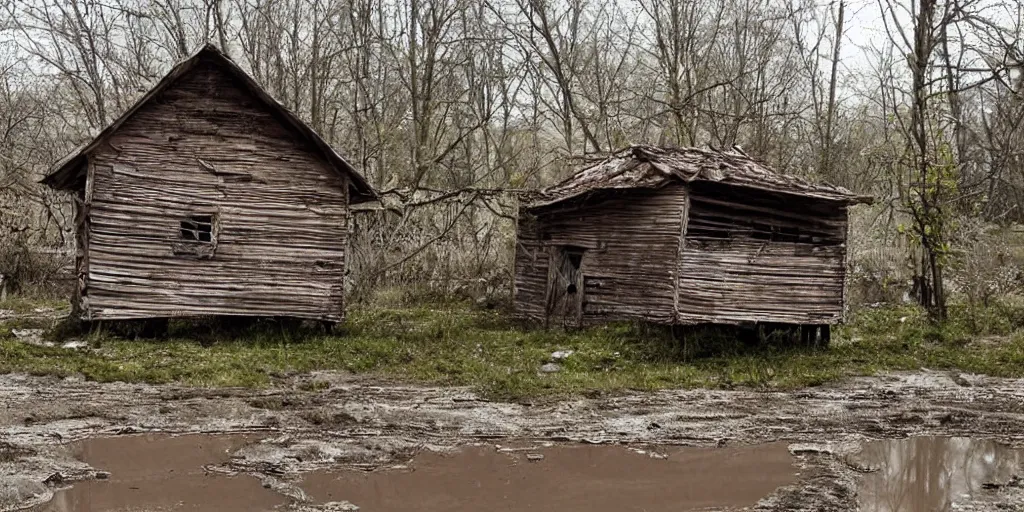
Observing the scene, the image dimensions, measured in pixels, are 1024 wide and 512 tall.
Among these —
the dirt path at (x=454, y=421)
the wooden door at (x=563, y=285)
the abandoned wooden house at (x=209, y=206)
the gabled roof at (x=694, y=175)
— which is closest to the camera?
the dirt path at (x=454, y=421)

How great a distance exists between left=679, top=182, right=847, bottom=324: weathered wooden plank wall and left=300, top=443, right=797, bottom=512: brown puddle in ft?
18.5

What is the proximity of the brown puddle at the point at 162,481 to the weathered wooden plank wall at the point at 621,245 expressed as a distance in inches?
304

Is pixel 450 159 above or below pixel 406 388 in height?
above

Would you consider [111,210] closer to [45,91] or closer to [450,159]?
[450,159]

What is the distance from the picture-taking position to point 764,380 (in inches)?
486

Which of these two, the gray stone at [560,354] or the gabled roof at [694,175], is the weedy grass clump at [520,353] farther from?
the gabled roof at [694,175]

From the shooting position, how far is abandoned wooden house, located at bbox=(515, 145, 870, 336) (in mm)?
14203

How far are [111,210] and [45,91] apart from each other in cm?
1812

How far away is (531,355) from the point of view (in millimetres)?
14102

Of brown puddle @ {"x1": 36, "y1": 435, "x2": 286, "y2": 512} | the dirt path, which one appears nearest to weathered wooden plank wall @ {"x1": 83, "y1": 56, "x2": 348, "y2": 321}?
the dirt path

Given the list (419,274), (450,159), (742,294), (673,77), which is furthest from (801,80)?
(742,294)

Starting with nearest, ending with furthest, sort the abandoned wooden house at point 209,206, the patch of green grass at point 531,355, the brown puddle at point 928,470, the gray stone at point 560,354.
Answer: the brown puddle at point 928,470, the patch of green grass at point 531,355, the gray stone at point 560,354, the abandoned wooden house at point 209,206

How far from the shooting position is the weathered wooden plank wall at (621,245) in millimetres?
14391

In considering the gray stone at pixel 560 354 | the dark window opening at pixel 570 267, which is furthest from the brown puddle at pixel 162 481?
the dark window opening at pixel 570 267
